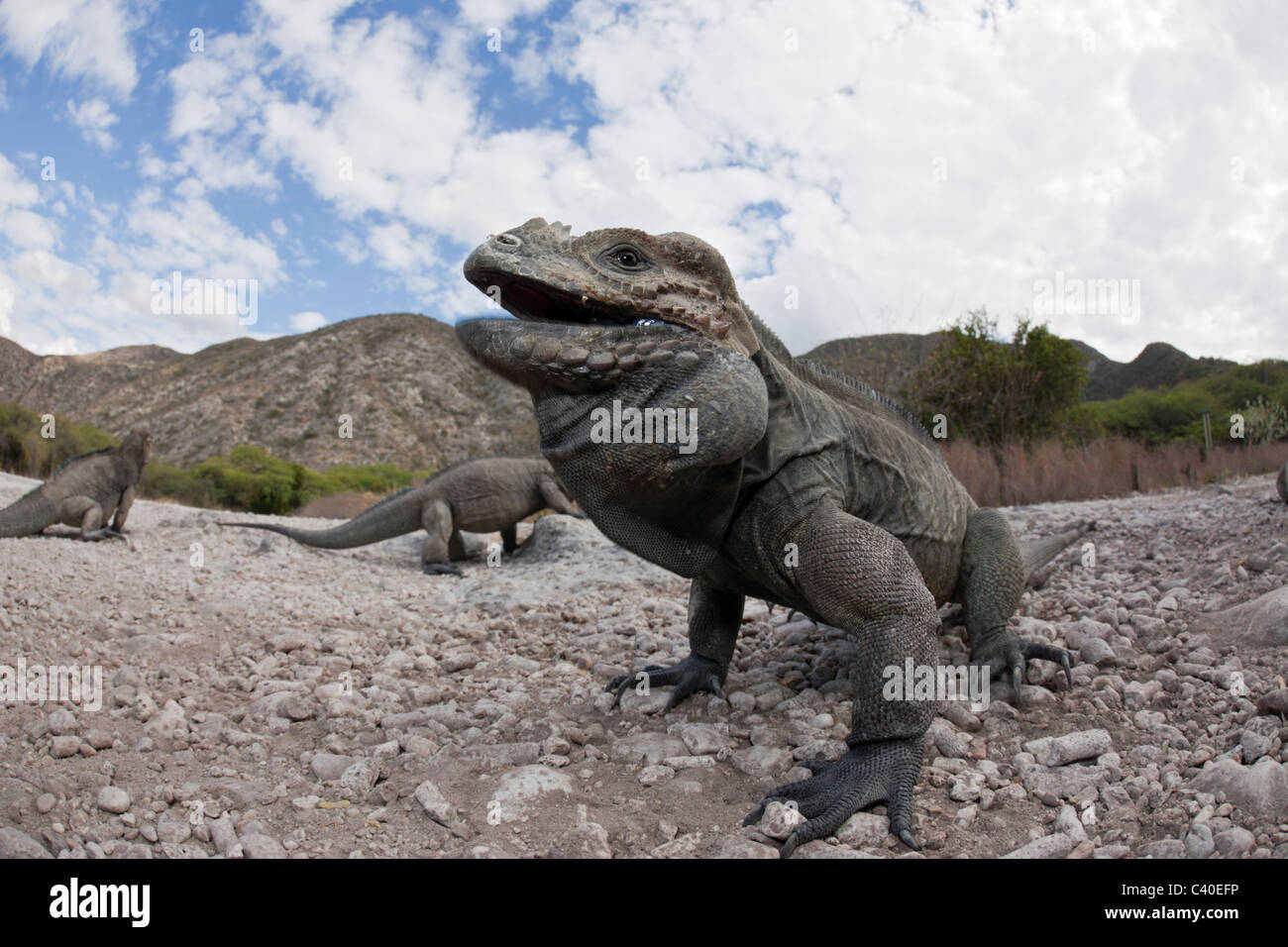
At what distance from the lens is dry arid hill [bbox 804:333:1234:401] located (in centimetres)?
2177

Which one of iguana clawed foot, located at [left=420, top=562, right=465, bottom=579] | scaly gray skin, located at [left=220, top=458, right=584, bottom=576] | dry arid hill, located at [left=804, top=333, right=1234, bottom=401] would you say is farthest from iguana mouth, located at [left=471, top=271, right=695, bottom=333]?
dry arid hill, located at [left=804, top=333, right=1234, bottom=401]

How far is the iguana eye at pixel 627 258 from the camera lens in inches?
130

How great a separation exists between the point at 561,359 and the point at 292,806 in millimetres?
2183

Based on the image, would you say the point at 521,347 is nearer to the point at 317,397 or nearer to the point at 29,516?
the point at 29,516

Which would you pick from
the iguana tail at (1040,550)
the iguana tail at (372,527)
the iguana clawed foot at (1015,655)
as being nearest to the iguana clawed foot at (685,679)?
the iguana clawed foot at (1015,655)

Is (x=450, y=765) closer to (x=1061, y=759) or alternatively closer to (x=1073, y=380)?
(x=1061, y=759)

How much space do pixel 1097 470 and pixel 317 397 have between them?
45.4 meters

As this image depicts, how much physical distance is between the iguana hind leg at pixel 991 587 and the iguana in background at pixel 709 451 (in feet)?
4.17

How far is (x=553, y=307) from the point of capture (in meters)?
3.41

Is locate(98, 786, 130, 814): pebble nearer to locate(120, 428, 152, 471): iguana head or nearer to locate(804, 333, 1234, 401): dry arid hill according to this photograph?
locate(120, 428, 152, 471): iguana head

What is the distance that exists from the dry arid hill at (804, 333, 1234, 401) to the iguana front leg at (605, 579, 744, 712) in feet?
40.8

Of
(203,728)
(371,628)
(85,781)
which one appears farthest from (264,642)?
(85,781)

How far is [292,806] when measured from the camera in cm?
347

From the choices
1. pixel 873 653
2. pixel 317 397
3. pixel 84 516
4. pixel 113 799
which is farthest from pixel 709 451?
pixel 317 397
